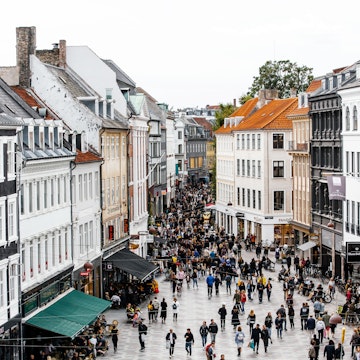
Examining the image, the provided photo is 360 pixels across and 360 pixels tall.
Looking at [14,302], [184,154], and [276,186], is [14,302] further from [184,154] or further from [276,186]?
[184,154]

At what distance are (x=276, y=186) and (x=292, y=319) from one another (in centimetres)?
4809

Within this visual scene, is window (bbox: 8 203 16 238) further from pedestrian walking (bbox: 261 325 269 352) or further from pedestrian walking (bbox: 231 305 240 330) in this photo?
pedestrian walking (bbox: 231 305 240 330)

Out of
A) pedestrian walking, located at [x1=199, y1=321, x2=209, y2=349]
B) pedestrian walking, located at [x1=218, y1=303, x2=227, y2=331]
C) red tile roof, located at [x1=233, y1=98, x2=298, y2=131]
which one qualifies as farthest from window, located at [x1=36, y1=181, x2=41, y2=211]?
red tile roof, located at [x1=233, y1=98, x2=298, y2=131]

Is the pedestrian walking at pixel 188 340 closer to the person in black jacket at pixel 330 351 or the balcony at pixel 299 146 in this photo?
the person in black jacket at pixel 330 351

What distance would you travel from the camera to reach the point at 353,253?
56375mm

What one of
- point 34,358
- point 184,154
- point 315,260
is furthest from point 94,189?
point 184,154

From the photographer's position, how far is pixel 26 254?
45094mm

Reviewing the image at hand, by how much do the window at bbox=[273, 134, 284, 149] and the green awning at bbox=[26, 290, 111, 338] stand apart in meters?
50.4

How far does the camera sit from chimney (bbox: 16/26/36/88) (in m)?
60.8

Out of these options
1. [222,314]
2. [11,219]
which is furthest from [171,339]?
[11,219]

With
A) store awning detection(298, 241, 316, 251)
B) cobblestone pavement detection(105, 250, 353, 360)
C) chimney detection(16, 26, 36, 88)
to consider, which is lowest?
cobblestone pavement detection(105, 250, 353, 360)

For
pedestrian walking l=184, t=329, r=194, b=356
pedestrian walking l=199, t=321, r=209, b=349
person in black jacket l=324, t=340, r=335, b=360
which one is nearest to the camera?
person in black jacket l=324, t=340, r=335, b=360

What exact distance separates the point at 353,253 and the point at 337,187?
11.2 meters

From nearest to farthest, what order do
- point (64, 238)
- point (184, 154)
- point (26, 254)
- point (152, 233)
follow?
point (26, 254)
point (64, 238)
point (152, 233)
point (184, 154)
